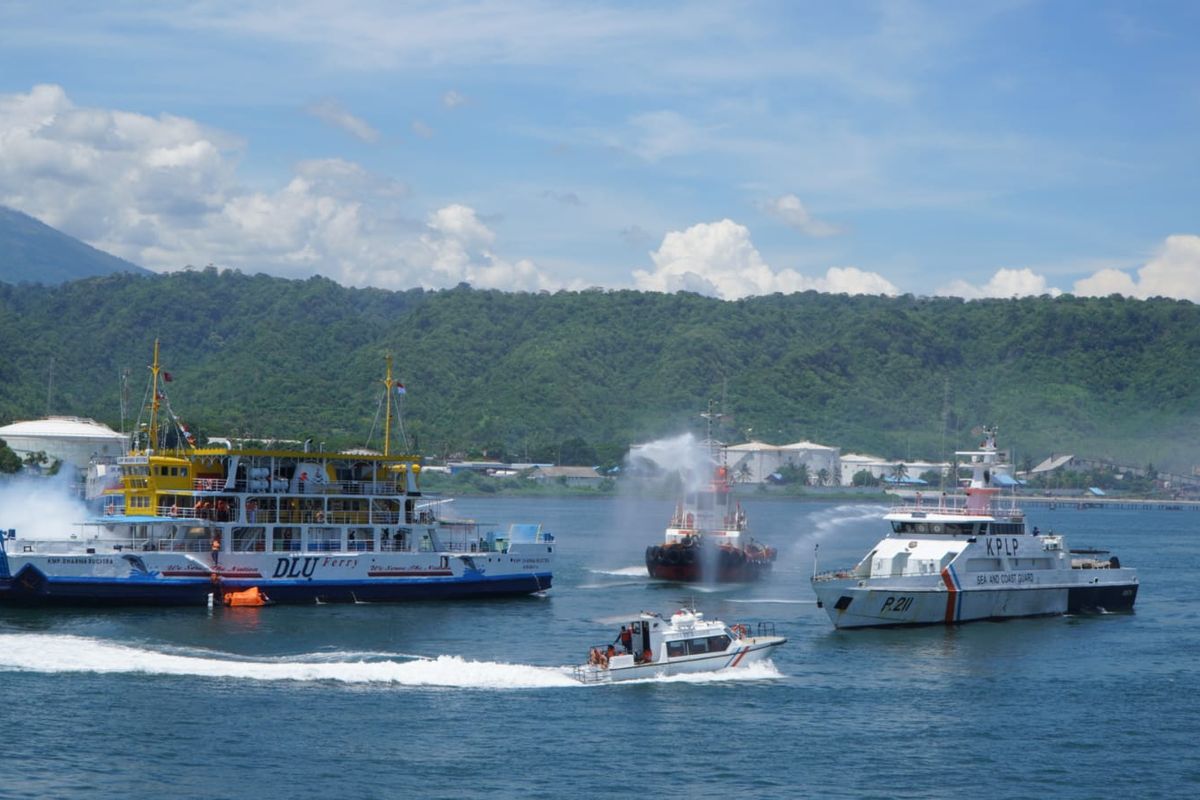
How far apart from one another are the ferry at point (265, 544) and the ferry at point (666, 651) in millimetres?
25122

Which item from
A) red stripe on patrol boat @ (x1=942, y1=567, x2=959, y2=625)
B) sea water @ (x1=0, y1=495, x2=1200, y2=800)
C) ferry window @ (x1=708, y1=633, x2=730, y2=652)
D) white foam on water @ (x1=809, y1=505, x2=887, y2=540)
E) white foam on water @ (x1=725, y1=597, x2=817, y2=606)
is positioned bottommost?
sea water @ (x1=0, y1=495, x2=1200, y2=800)

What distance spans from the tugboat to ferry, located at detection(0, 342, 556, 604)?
1048 centimetres

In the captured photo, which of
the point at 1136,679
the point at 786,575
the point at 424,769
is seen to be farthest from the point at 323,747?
the point at 786,575

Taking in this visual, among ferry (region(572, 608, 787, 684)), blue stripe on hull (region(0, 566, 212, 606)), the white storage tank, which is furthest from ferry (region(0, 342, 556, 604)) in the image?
the white storage tank

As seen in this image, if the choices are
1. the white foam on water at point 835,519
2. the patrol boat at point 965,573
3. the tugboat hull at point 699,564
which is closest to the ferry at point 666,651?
the patrol boat at point 965,573

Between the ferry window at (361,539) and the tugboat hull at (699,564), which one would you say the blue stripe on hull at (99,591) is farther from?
the tugboat hull at (699,564)

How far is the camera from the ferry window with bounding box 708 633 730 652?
171ft

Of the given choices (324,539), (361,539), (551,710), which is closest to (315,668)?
(551,710)

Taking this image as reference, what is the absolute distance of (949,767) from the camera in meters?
42.3

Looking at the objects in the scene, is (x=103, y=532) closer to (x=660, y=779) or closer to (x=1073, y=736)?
(x=660, y=779)

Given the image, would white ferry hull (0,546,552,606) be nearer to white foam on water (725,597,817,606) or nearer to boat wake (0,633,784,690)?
white foam on water (725,597,817,606)

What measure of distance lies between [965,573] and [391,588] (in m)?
27.7

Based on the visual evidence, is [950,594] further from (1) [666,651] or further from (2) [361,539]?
(2) [361,539]

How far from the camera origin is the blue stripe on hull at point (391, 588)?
71875mm
